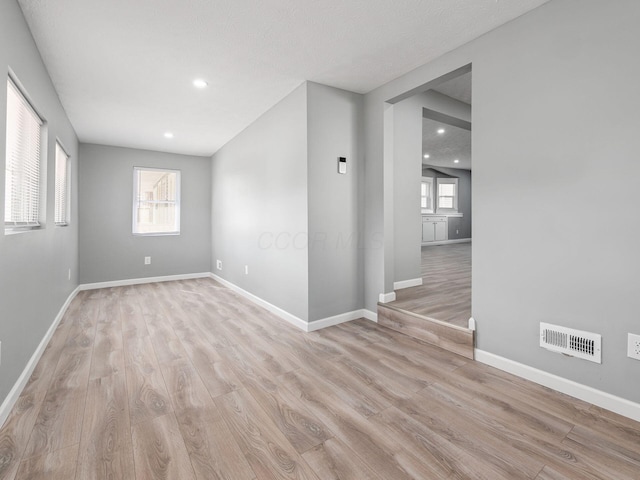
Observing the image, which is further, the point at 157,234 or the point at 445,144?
the point at 445,144

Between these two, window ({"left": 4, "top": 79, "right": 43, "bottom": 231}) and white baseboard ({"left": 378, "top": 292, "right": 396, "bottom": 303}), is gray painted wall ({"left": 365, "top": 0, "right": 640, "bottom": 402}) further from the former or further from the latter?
window ({"left": 4, "top": 79, "right": 43, "bottom": 231})

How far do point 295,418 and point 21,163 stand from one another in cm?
259

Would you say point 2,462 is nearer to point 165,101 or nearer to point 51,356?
point 51,356

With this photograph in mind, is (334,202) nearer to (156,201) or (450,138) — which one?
(156,201)

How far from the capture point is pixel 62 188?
391 cm

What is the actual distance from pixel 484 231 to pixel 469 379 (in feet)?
3.52

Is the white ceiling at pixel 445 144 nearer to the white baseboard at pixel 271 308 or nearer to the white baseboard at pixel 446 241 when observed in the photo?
the white baseboard at pixel 446 241

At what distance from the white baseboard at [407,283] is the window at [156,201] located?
14.1 ft

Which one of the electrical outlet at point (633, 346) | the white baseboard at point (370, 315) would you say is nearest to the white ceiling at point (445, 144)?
the white baseboard at point (370, 315)

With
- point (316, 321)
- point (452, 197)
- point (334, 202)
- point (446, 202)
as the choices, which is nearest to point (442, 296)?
point (316, 321)

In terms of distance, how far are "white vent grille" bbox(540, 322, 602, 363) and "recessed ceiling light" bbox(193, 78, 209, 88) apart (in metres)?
3.53

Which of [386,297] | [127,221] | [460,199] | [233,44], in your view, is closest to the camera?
[233,44]

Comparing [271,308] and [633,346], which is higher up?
[633,346]

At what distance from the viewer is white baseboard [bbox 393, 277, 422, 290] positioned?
3.86 m
